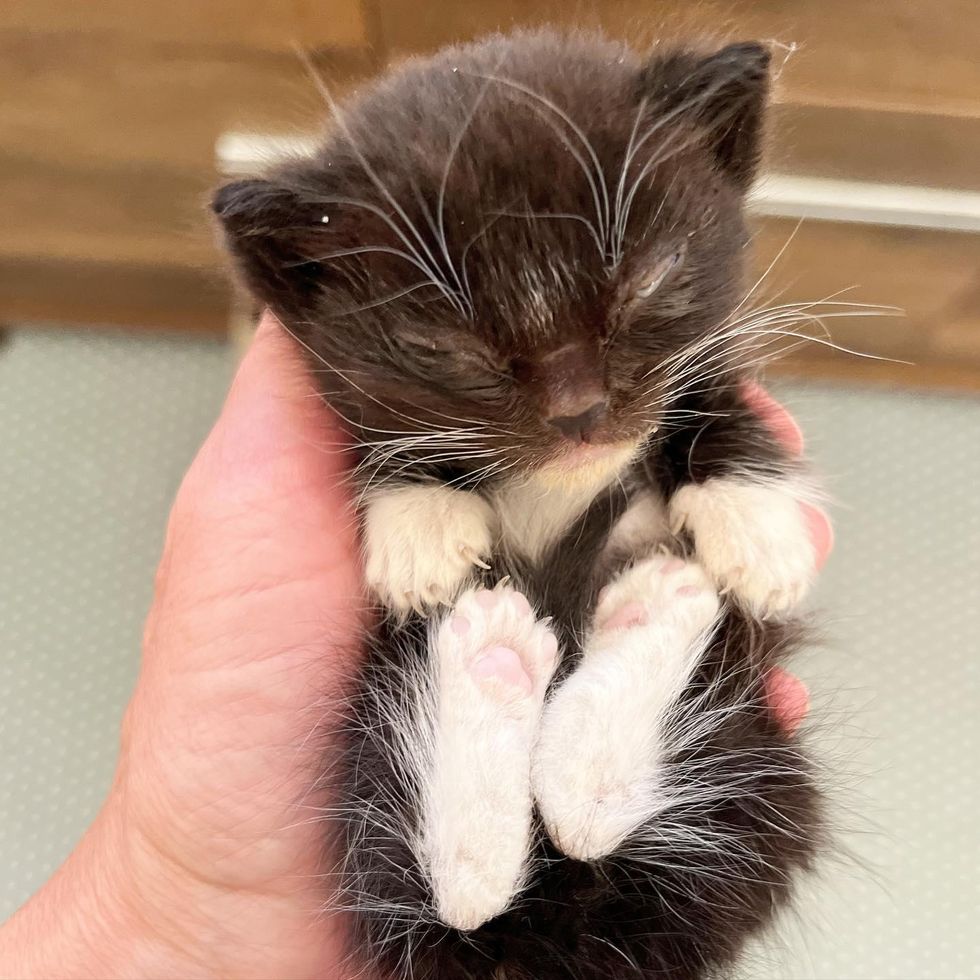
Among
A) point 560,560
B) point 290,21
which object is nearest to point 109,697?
point 560,560

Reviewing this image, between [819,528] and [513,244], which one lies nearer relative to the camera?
[513,244]

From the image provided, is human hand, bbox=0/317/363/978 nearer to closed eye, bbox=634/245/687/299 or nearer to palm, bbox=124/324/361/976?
palm, bbox=124/324/361/976

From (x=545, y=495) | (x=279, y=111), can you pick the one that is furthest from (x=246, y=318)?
(x=545, y=495)

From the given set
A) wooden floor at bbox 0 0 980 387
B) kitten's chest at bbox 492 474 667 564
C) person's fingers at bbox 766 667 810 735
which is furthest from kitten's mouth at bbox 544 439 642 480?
wooden floor at bbox 0 0 980 387

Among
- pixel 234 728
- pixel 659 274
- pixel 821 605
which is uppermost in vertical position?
pixel 659 274

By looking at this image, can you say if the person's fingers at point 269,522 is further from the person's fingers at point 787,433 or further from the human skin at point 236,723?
the person's fingers at point 787,433

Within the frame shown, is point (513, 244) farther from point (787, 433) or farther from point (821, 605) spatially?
point (821, 605)

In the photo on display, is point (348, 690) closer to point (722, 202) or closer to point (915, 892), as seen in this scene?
point (722, 202)
